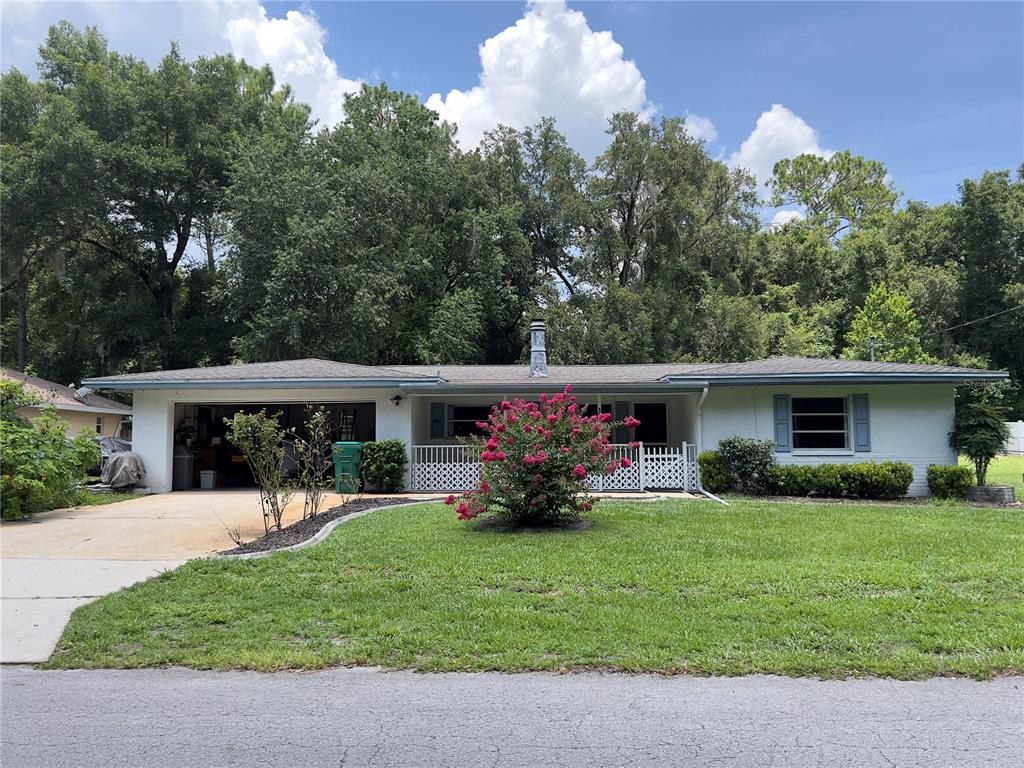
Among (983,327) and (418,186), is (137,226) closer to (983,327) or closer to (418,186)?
(418,186)

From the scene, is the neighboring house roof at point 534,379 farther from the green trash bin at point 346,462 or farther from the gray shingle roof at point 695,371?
the green trash bin at point 346,462

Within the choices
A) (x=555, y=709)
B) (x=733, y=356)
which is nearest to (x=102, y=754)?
(x=555, y=709)

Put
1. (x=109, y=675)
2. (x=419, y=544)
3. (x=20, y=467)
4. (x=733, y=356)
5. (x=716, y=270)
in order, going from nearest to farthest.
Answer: (x=109, y=675), (x=419, y=544), (x=20, y=467), (x=733, y=356), (x=716, y=270)

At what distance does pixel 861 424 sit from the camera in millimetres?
14453

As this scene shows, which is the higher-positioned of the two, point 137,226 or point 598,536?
point 137,226

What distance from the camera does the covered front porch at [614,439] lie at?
48.2 ft

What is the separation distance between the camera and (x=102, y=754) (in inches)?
132

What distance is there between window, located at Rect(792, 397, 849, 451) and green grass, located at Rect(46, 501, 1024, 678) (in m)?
5.99

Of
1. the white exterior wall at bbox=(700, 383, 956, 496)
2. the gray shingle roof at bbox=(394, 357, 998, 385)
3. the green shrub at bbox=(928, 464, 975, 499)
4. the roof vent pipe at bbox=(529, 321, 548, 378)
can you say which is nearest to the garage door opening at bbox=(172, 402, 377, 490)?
the gray shingle roof at bbox=(394, 357, 998, 385)

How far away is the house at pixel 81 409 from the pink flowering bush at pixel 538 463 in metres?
15.1

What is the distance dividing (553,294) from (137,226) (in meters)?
18.6

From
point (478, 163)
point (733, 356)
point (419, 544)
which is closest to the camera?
point (419, 544)

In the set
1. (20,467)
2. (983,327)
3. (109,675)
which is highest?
(983,327)

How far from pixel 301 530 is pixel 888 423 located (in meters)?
12.3
